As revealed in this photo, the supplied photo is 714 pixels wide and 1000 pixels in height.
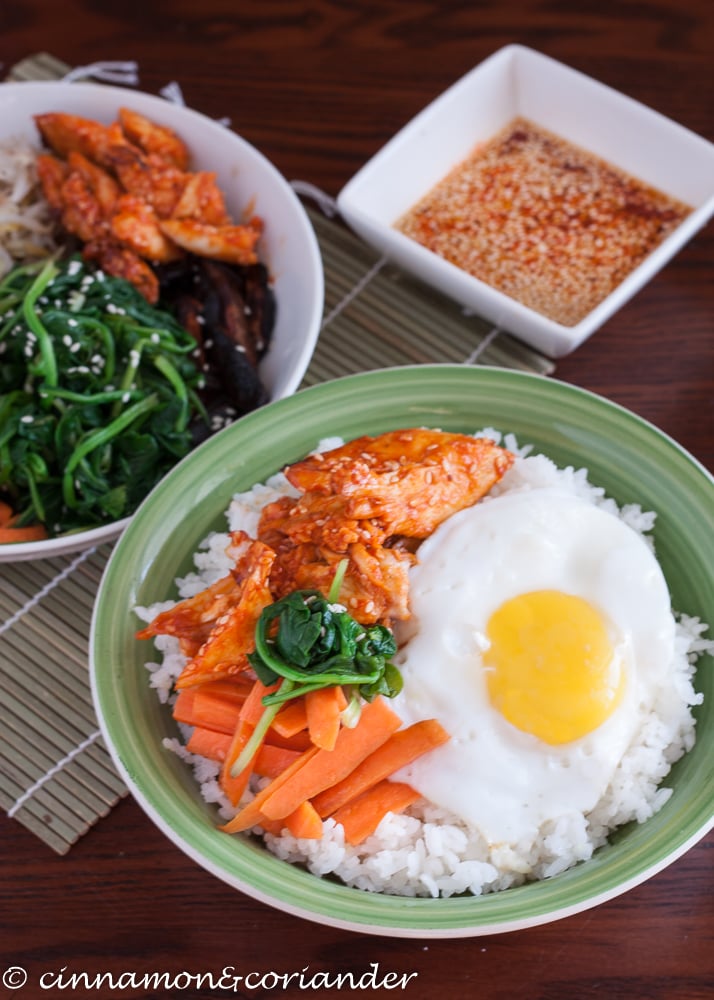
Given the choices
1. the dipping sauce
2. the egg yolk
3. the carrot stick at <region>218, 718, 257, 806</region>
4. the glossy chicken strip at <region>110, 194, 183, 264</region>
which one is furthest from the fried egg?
the glossy chicken strip at <region>110, 194, 183, 264</region>

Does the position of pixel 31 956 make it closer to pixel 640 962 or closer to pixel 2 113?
pixel 640 962

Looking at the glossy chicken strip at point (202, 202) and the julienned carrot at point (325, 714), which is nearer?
the julienned carrot at point (325, 714)

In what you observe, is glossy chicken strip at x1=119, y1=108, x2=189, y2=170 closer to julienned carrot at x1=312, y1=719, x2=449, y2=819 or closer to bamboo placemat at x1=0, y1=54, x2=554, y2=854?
bamboo placemat at x1=0, y1=54, x2=554, y2=854

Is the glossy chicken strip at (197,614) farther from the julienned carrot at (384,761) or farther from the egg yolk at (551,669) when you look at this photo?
the egg yolk at (551,669)

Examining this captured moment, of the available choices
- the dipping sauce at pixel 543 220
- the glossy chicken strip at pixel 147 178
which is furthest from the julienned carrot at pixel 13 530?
the dipping sauce at pixel 543 220

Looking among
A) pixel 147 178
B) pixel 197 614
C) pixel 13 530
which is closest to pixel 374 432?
pixel 197 614

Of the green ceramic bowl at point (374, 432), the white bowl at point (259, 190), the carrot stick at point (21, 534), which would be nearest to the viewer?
the green ceramic bowl at point (374, 432)
